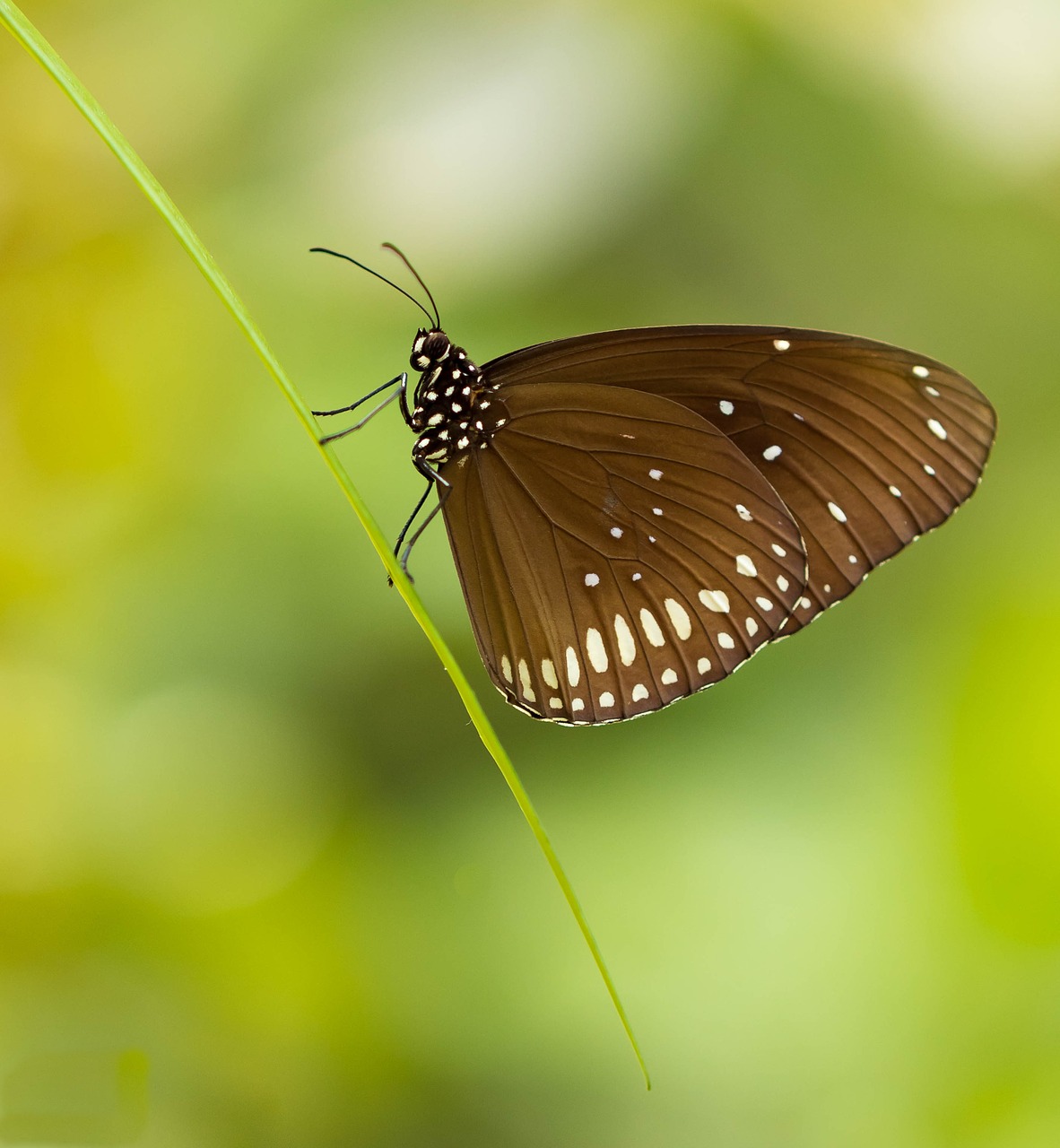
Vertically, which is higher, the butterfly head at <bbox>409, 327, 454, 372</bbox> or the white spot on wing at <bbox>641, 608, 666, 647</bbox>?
the butterfly head at <bbox>409, 327, 454, 372</bbox>

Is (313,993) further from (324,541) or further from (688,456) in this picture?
(688,456)

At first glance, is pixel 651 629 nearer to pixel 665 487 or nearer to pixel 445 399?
pixel 665 487

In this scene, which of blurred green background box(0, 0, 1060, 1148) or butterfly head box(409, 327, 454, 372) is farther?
blurred green background box(0, 0, 1060, 1148)

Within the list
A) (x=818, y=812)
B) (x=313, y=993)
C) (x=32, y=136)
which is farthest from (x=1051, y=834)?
(x=32, y=136)

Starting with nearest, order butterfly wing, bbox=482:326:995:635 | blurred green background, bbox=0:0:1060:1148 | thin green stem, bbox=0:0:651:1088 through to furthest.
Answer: thin green stem, bbox=0:0:651:1088
butterfly wing, bbox=482:326:995:635
blurred green background, bbox=0:0:1060:1148

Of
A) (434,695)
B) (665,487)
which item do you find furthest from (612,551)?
(434,695)

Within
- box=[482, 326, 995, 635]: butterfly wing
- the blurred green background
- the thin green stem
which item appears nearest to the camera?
the thin green stem

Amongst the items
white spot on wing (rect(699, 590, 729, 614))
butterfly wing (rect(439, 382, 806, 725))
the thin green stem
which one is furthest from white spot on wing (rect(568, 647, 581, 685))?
the thin green stem

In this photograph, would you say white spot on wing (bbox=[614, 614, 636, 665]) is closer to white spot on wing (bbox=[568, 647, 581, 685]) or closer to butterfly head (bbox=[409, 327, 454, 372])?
white spot on wing (bbox=[568, 647, 581, 685])
